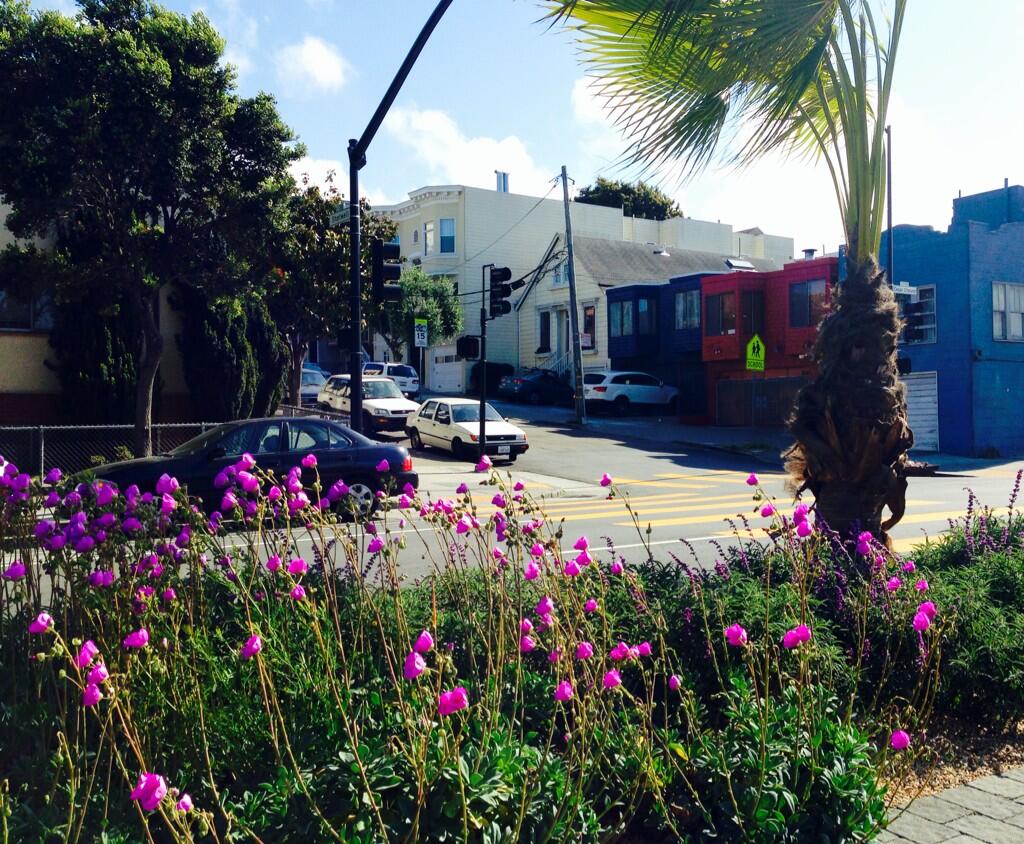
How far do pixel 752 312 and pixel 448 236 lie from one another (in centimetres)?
2091

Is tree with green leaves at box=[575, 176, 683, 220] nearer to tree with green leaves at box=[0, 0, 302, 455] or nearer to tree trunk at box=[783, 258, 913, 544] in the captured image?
tree with green leaves at box=[0, 0, 302, 455]

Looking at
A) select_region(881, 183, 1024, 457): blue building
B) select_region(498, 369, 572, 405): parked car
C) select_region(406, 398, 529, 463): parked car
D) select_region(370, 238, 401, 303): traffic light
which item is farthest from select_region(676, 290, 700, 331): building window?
select_region(370, 238, 401, 303): traffic light

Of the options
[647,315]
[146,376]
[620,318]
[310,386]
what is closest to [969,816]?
[146,376]

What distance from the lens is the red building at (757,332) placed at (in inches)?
1401

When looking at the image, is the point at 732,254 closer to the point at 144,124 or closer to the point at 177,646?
the point at 144,124

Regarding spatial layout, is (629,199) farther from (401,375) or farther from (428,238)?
(401,375)

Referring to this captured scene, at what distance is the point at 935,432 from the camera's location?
30266 mm

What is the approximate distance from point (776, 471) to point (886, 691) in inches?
815

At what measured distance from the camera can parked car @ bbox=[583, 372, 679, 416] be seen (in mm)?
40031

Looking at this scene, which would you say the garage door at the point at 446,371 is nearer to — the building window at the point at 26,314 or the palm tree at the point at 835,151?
the building window at the point at 26,314

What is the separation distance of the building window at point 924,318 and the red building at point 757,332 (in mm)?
4474

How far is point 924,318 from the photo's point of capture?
30359mm

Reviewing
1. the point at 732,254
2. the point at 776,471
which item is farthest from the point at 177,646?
the point at 732,254

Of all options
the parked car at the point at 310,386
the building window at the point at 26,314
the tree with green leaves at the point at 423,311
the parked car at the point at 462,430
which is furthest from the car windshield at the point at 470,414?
the tree with green leaves at the point at 423,311
